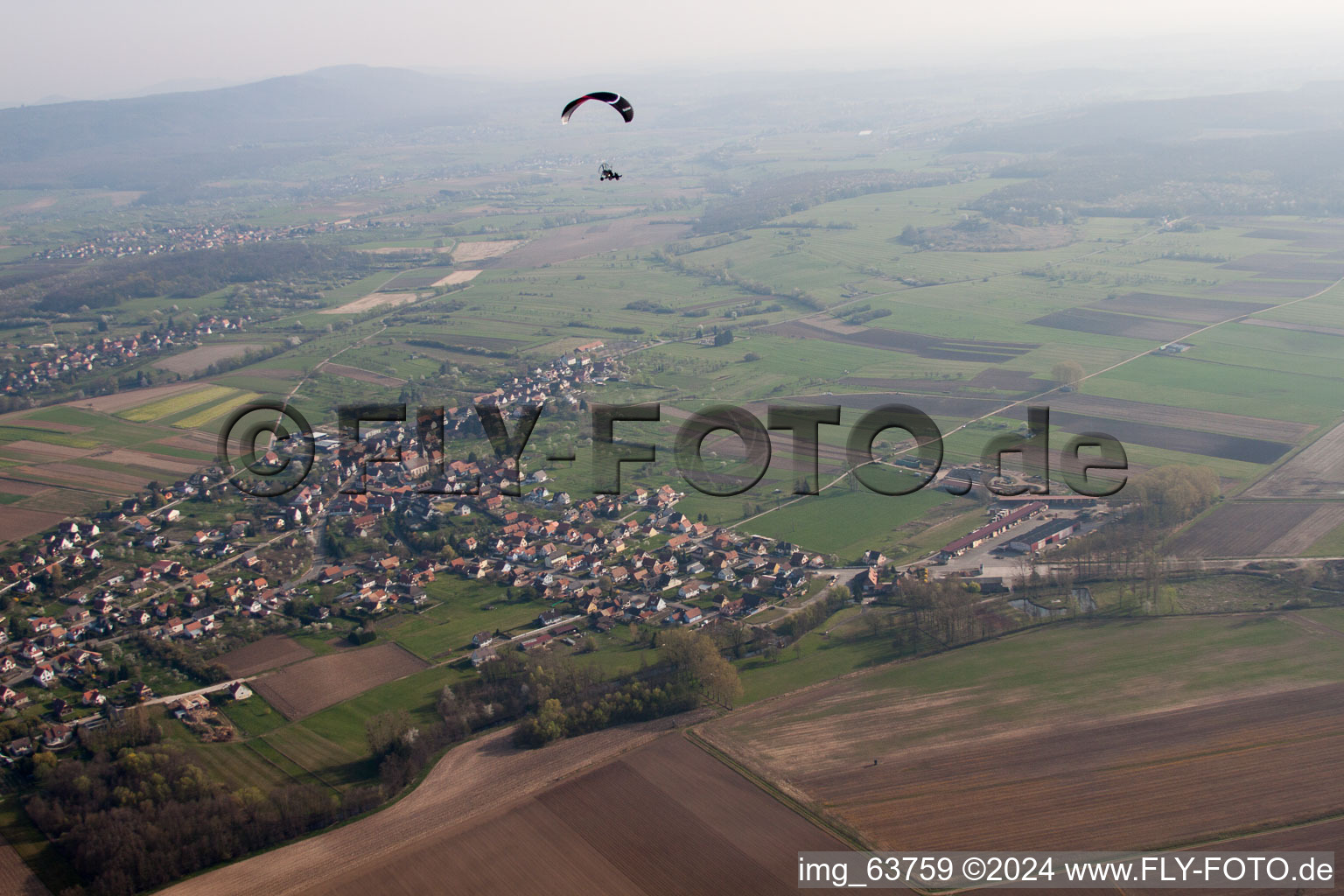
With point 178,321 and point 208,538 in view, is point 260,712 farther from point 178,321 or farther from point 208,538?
point 178,321

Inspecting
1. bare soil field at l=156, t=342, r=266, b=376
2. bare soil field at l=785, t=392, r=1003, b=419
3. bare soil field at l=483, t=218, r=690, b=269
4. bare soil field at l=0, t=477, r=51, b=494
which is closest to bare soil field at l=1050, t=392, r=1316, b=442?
bare soil field at l=785, t=392, r=1003, b=419

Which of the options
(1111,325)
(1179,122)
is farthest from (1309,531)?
(1179,122)

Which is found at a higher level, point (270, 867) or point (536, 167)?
point (536, 167)

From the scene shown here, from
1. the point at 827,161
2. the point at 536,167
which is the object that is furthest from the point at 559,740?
the point at 536,167

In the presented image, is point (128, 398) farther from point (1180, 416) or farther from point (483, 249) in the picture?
point (1180, 416)

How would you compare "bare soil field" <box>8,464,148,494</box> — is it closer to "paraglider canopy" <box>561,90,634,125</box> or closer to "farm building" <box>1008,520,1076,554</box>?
"paraglider canopy" <box>561,90,634,125</box>

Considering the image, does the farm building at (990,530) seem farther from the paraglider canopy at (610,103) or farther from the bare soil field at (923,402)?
the paraglider canopy at (610,103)
